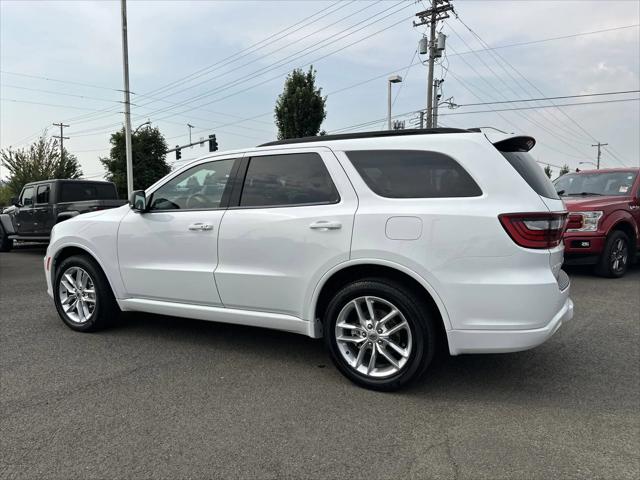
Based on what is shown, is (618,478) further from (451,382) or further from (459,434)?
→ (451,382)

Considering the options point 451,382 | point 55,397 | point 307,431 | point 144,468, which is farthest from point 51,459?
point 451,382

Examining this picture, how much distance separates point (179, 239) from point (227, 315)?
2.57ft

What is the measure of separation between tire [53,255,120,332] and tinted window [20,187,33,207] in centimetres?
860

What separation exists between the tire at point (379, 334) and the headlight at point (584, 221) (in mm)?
5427

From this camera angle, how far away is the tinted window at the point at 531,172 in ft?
10.3

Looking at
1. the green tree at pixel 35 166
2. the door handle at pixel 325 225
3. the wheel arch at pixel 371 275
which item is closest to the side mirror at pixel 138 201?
the door handle at pixel 325 225

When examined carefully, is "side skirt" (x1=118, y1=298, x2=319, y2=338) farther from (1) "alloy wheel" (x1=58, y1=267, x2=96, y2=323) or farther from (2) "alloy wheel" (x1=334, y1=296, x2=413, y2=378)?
(1) "alloy wheel" (x1=58, y1=267, x2=96, y2=323)

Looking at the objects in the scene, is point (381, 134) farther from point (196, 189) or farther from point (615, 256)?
point (615, 256)

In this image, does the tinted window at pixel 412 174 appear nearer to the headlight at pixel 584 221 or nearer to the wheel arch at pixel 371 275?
the wheel arch at pixel 371 275

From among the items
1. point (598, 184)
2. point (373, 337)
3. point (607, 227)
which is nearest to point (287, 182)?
point (373, 337)

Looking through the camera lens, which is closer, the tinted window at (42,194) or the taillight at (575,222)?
the taillight at (575,222)

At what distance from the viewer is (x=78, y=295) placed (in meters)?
4.74

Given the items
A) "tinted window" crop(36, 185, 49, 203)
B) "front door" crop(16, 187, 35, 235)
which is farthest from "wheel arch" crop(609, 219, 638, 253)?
"front door" crop(16, 187, 35, 235)

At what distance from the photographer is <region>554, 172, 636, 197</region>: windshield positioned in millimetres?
8164
